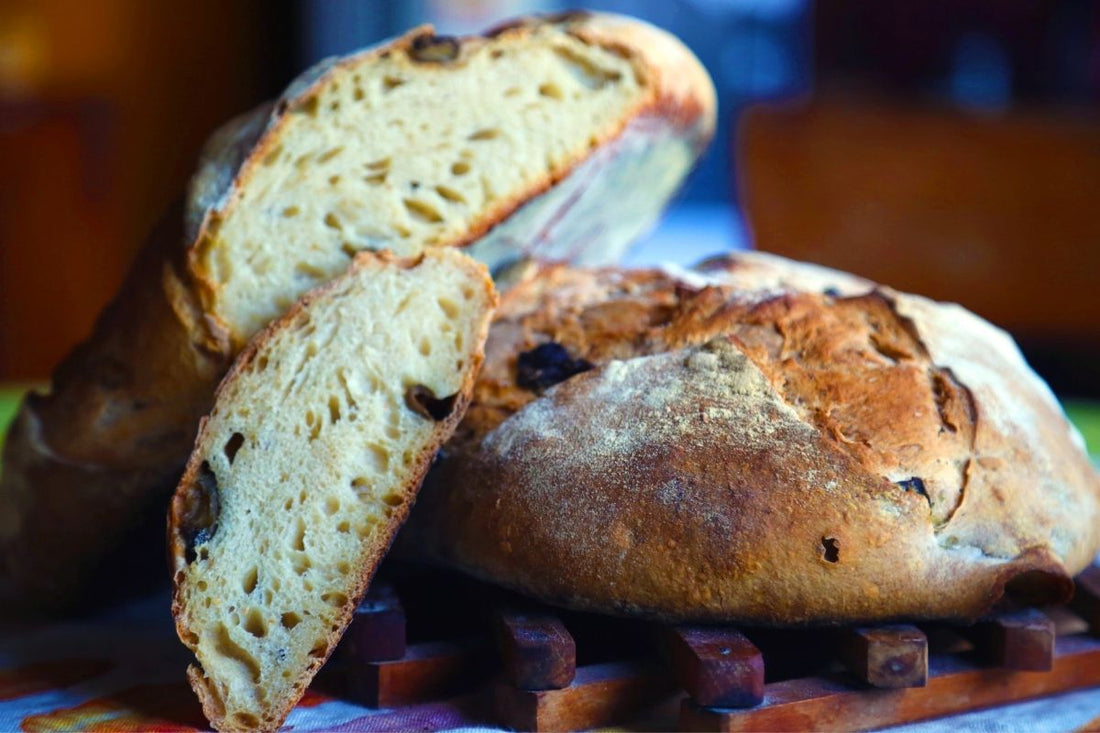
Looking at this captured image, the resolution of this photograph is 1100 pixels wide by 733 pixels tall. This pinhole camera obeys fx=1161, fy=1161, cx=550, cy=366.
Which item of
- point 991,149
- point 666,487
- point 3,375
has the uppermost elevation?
point 666,487

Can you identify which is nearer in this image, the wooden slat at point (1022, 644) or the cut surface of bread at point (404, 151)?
the wooden slat at point (1022, 644)

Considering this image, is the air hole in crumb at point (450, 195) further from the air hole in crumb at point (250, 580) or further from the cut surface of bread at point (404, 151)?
the air hole in crumb at point (250, 580)

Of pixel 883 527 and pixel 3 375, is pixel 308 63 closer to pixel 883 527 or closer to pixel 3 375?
pixel 3 375

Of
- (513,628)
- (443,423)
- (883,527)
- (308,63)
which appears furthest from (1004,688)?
(308,63)

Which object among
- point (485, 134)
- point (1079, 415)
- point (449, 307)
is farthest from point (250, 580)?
point (1079, 415)

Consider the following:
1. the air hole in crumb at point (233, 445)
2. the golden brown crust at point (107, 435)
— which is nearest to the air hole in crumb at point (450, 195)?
the golden brown crust at point (107, 435)
